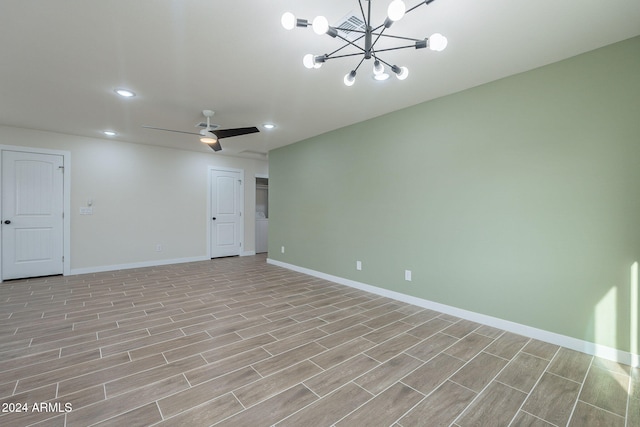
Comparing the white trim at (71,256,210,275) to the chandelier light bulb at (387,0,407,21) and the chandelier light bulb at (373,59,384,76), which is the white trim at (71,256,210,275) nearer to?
the chandelier light bulb at (373,59,384,76)

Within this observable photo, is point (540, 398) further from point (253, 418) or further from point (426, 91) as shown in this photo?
point (426, 91)

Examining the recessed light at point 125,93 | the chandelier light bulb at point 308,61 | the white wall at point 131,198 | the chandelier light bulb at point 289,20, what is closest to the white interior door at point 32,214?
the white wall at point 131,198

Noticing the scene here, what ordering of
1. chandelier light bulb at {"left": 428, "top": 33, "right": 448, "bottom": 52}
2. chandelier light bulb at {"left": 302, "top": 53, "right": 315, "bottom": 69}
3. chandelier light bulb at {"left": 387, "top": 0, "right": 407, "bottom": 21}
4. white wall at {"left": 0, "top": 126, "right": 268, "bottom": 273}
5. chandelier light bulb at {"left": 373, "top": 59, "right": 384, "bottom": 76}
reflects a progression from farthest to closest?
white wall at {"left": 0, "top": 126, "right": 268, "bottom": 273} → chandelier light bulb at {"left": 302, "top": 53, "right": 315, "bottom": 69} → chandelier light bulb at {"left": 373, "top": 59, "right": 384, "bottom": 76} → chandelier light bulb at {"left": 428, "top": 33, "right": 448, "bottom": 52} → chandelier light bulb at {"left": 387, "top": 0, "right": 407, "bottom": 21}

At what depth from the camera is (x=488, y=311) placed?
3.00 metres

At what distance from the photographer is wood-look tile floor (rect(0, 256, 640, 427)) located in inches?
66.6

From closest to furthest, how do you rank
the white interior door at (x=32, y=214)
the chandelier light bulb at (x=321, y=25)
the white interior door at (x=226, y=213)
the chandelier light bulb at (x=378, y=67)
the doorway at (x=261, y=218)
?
the chandelier light bulb at (x=321, y=25) → the chandelier light bulb at (x=378, y=67) → the white interior door at (x=32, y=214) → the white interior door at (x=226, y=213) → the doorway at (x=261, y=218)

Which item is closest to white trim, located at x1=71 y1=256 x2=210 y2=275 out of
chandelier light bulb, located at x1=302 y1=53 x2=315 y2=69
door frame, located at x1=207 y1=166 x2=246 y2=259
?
door frame, located at x1=207 y1=166 x2=246 y2=259

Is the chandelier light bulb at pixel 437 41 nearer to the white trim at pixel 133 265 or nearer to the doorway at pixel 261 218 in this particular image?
the white trim at pixel 133 265

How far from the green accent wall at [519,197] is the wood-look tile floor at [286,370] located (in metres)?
0.38

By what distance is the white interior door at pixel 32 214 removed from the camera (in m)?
4.67

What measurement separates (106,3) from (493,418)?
3.59m

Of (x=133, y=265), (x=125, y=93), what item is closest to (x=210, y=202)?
(x=133, y=265)

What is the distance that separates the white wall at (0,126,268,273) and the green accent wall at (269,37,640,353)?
4.02 m

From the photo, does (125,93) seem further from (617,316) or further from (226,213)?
(617,316)
